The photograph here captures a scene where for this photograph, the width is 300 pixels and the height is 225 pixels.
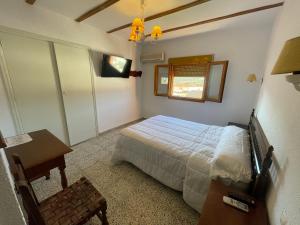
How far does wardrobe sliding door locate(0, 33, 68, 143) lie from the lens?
1937mm

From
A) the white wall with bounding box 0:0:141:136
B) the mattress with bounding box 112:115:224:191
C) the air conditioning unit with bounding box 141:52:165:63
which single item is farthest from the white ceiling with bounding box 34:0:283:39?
the mattress with bounding box 112:115:224:191

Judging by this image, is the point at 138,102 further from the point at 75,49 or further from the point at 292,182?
the point at 292,182

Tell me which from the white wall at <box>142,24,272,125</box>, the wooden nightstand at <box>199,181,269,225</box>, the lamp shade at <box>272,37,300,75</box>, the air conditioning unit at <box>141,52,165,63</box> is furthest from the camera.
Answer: the air conditioning unit at <box>141,52,165,63</box>

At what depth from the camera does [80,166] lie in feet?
7.38

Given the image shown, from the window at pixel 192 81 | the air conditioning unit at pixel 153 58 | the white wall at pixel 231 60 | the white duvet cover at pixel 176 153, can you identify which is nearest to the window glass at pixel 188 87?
the window at pixel 192 81

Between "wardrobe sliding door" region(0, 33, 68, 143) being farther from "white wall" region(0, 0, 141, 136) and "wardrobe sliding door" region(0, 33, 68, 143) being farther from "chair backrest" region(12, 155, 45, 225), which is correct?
"chair backrest" region(12, 155, 45, 225)

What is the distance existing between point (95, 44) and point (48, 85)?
1.36m

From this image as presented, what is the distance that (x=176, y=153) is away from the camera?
166 cm

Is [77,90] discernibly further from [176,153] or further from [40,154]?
[176,153]

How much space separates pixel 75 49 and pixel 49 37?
0.44 meters

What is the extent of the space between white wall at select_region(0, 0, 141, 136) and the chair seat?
169cm

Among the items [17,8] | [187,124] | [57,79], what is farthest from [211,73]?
[17,8]

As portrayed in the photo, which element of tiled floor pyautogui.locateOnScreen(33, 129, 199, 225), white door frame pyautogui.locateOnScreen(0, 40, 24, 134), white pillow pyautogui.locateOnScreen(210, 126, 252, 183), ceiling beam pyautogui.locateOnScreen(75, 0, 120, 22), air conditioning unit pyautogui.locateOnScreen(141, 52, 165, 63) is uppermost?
ceiling beam pyautogui.locateOnScreen(75, 0, 120, 22)

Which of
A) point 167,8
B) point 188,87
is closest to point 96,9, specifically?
point 167,8
